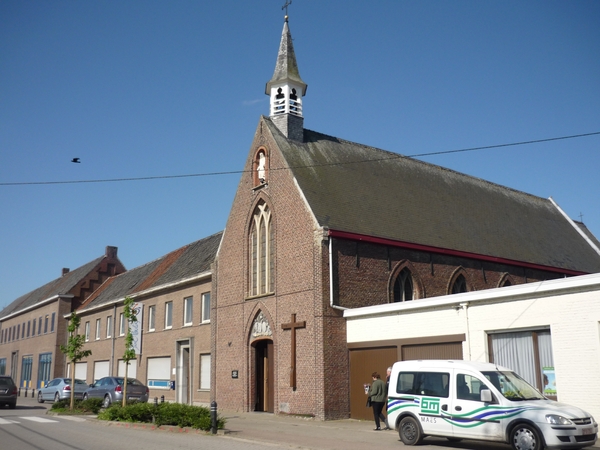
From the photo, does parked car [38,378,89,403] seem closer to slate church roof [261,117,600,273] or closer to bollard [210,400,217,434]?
slate church roof [261,117,600,273]

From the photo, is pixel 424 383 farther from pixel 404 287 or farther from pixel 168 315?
pixel 168 315

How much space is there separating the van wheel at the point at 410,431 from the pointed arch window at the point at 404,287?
9.63 m

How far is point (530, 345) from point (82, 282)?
4200 centimetres

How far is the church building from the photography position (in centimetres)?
2158

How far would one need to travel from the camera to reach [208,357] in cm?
2914

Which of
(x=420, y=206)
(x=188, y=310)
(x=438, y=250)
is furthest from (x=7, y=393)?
(x=420, y=206)

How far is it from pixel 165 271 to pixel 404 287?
721 inches

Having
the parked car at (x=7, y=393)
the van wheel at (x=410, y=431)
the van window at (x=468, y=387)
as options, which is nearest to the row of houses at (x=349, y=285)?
the van window at (x=468, y=387)

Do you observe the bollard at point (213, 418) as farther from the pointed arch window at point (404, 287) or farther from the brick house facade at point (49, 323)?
the brick house facade at point (49, 323)

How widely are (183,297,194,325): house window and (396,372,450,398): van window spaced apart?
728 inches

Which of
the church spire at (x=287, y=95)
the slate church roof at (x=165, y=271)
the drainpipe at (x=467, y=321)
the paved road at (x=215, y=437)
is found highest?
the church spire at (x=287, y=95)

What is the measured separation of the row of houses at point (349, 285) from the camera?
1720cm

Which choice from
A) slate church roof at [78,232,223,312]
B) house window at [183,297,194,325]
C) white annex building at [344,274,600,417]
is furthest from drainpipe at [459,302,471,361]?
house window at [183,297,194,325]

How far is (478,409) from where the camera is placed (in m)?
12.7
